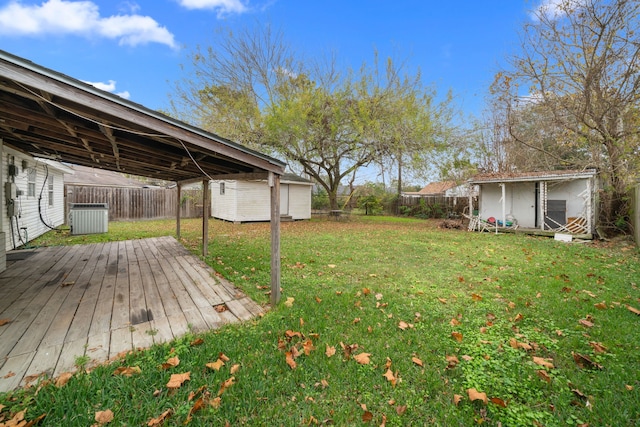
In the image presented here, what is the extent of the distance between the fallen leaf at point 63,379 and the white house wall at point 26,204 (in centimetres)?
597

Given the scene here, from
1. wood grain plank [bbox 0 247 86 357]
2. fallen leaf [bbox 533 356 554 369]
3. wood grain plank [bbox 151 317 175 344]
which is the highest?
wood grain plank [bbox 0 247 86 357]

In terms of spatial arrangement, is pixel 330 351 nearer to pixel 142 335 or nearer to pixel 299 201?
pixel 142 335

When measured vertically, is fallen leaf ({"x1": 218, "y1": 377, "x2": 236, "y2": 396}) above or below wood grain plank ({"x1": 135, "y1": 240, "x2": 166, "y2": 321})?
below

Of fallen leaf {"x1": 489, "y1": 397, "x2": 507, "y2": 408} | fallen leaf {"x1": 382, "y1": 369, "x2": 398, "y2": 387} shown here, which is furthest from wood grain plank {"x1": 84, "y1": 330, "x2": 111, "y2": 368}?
fallen leaf {"x1": 489, "y1": 397, "x2": 507, "y2": 408}

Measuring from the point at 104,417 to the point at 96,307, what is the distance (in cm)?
210

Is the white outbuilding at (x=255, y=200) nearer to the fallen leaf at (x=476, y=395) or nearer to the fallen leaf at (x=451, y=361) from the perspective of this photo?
the fallen leaf at (x=451, y=361)

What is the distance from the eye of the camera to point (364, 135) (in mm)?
11812

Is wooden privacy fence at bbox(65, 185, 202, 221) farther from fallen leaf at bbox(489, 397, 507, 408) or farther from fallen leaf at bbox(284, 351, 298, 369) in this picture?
fallen leaf at bbox(489, 397, 507, 408)

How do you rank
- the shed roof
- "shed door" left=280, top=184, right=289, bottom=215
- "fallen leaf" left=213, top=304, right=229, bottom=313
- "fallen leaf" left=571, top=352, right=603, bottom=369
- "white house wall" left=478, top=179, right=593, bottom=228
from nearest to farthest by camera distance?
1. "fallen leaf" left=571, top=352, right=603, bottom=369
2. "fallen leaf" left=213, top=304, right=229, bottom=313
3. the shed roof
4. "white house wall" left=478, top=179, right=593, bottom=228
5. "shed door" left=280, top=184, right=289, bottom=215

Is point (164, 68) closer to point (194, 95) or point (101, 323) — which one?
point (194, 95)

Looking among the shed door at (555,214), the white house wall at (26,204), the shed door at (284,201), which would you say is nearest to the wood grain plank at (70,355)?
the white house wall at (26,204)

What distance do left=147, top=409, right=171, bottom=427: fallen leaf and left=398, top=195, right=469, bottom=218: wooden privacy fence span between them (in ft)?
60.8

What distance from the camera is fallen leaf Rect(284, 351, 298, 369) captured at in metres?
2.21

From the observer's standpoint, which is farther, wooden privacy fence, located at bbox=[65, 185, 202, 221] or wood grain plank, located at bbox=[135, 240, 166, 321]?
wooden privacy fence, located at bbox=[65, 185, 202, 221]
